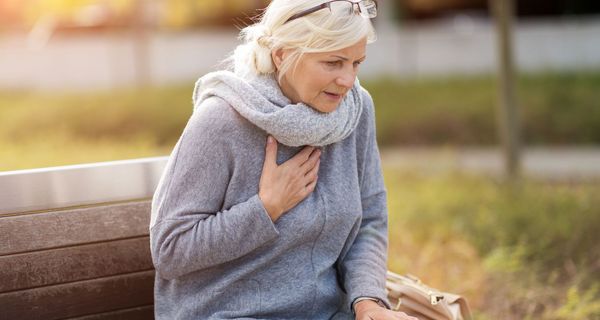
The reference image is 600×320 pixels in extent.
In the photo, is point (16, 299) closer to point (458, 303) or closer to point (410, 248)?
point (458, 303)

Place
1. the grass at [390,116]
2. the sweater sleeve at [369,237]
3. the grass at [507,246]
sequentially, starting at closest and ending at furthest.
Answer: the sweater sleeve at [369,237], the grass at [507,246], the grass at [390,116]

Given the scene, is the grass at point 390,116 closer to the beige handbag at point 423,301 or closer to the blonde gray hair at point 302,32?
the beige handbag at point 423,301

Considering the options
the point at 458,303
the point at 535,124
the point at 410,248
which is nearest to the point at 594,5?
the point at 535,124

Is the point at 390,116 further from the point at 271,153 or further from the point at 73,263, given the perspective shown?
the point at 271,153

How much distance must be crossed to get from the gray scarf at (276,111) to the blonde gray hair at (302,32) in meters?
0.07

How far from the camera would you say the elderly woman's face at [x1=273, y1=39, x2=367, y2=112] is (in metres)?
2.59

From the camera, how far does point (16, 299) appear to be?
275 cm

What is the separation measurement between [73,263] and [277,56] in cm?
81

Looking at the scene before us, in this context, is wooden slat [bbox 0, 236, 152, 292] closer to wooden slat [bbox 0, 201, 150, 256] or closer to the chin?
wooden slat [bbox 0, 201, 150, 256]

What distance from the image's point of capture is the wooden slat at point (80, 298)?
2.75 metres

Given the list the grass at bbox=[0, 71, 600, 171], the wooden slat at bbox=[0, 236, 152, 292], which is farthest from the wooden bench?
the grass at bbox=[0, 71, 600, 171]

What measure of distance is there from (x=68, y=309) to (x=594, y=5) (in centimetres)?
1572

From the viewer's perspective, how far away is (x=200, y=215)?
99.8 inches

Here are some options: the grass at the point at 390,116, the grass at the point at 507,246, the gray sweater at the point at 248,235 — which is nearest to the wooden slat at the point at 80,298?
the gray sweater at the point at 248,235
